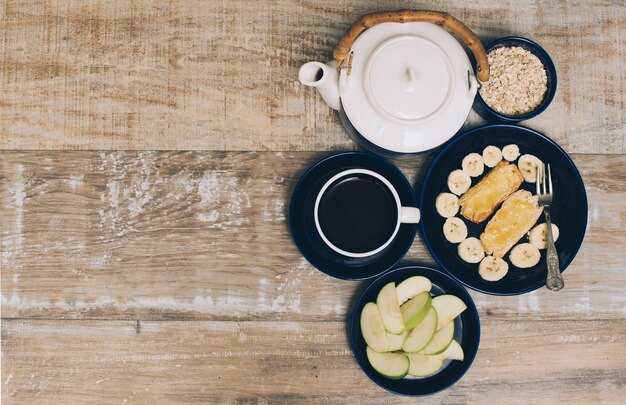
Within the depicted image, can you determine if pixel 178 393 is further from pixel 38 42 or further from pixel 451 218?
pixel 38 42

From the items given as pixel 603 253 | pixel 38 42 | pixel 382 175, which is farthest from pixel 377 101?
pixel 38 42

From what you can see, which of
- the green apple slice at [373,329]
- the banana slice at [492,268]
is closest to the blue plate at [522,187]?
the banana slice at [492,268]

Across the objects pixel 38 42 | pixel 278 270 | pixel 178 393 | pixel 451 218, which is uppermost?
pixel 38 42

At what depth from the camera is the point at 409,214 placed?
0.77 metres

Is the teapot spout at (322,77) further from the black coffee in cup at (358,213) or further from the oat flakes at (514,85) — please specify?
the oat flakes at (514,85)

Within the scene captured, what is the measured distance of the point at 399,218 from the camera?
30.0 inches

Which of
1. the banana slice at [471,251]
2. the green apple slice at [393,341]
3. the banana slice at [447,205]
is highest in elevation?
the banana slice at [447,205]

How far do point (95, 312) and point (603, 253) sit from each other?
0.84 meters

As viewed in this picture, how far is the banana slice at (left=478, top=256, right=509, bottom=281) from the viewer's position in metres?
0.82

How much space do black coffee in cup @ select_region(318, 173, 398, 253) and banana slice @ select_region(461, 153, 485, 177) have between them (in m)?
0.14

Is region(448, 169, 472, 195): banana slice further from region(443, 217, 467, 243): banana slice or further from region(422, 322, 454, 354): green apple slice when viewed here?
region(422, 322, 454, 354): green apple slice

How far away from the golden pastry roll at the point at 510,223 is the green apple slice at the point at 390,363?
213 millimetres

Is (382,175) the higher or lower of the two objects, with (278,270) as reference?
higher

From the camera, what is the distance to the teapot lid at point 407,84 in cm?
70
